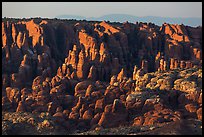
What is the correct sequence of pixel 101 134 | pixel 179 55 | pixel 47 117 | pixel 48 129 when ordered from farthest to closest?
1. pixel 179 55
2. pixel 47 117
3. pixel 48 129
4. pixel 101 134

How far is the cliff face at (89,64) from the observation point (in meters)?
65.4

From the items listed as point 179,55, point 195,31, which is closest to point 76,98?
point 179,55

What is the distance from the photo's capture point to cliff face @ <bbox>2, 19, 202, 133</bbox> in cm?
6544

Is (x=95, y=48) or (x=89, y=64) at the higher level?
(x=95, y=48)

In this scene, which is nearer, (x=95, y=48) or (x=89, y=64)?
(x=89, y=64)

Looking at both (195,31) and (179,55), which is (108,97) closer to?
(179,55)

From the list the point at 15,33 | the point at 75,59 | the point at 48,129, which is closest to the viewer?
the point at 48,129

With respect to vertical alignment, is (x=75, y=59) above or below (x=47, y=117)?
above

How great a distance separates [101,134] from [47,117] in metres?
14.6

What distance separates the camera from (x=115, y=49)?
10738cm

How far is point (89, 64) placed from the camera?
305 feet

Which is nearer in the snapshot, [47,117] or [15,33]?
[47,117]

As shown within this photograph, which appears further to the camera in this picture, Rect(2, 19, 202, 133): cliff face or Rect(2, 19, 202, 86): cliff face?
Rect(2, 19, 202, 86): cliff face

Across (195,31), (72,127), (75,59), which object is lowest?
(72,127)
